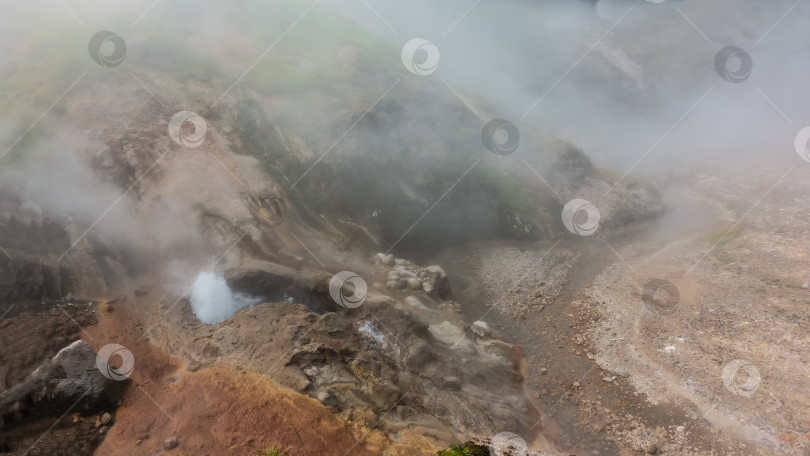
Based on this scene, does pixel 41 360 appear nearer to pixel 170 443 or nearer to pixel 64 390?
pixel 64 390

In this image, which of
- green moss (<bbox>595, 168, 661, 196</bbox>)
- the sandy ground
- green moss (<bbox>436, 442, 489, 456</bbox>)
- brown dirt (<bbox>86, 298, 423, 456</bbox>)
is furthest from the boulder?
green moss (<bbox>595, 168, 661, 196</bbox>)

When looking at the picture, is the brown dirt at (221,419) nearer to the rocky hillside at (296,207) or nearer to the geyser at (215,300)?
the rocky hillside at (296,207)

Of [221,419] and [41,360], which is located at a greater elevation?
[221,419]

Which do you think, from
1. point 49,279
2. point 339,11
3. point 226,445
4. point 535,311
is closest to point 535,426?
point 535,311

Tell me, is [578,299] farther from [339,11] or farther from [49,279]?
[339,11]

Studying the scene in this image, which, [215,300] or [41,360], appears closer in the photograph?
[41,360]

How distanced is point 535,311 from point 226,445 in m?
16.1

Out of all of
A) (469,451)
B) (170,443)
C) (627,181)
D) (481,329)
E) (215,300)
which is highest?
(627,181)

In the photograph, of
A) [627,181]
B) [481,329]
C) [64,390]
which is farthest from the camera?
[627,181]

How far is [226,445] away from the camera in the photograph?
37.4 ft

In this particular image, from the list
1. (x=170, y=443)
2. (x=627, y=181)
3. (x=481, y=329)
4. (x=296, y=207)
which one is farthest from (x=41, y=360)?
(x=627, y=181)

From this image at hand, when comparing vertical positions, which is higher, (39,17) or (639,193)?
(639,193)

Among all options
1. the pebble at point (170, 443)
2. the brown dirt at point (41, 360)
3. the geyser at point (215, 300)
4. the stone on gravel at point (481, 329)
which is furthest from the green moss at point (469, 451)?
the geyser at point (215, 300)

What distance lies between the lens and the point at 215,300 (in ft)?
58.6
